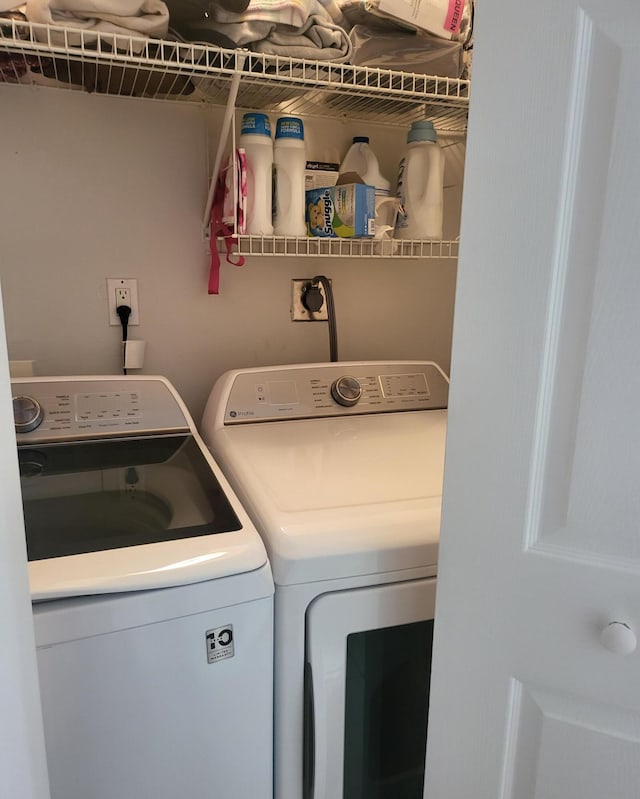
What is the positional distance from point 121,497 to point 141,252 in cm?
75

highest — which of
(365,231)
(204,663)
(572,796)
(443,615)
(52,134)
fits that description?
(52,134)

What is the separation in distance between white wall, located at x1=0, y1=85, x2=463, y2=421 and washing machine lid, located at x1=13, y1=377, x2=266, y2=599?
0.23m

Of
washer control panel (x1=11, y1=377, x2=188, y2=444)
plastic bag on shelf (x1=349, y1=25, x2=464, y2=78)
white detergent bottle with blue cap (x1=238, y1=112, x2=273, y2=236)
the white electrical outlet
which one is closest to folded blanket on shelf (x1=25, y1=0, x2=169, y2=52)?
white detergent bottle with blue cap (x1=238, y1=112, x2=273, y2=236)

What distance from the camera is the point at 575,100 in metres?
0.67

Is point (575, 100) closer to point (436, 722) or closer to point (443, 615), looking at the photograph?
point (443, 615)

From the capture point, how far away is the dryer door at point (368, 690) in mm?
1049

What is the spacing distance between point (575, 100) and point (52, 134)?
130 cm

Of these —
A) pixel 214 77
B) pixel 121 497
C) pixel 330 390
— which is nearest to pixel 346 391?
pixel 330 390

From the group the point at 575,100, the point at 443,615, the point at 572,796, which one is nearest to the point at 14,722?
the point at 443,615

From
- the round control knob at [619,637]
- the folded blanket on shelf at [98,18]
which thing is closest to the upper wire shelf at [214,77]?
the folded blanket on shelf at [98,18]

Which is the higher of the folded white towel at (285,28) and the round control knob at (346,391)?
the folded white towel at (285,28)

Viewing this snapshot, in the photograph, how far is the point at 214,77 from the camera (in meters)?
1.35

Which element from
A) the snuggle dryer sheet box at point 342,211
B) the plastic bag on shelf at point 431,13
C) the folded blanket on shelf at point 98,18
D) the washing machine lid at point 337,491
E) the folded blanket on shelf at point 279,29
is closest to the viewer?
the washing machine lid at point 337,491

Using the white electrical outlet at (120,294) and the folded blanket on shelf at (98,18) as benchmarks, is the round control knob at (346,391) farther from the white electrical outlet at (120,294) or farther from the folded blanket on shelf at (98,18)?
the folded blanket on shelf at (98,18)
